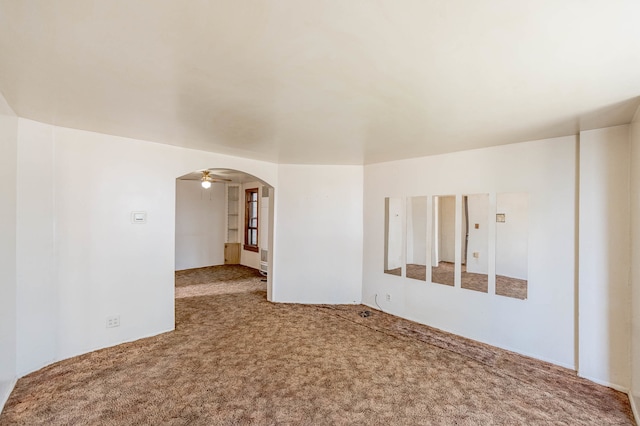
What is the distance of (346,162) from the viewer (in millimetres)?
4648

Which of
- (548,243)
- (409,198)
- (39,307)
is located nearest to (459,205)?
(409,198)

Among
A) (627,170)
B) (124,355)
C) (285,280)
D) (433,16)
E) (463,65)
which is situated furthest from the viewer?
(285,280)

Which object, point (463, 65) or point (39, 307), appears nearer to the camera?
point (463, 65)

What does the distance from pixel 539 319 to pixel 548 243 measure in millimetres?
807

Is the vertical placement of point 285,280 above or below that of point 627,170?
below

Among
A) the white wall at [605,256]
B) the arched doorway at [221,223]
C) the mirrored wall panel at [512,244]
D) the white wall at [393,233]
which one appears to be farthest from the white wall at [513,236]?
the arched doorway at [221,223]

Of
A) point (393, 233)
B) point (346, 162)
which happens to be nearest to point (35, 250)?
point (346, 162)

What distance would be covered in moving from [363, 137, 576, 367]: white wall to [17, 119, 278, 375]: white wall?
10.7 feet

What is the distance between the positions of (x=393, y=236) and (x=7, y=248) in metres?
4.22

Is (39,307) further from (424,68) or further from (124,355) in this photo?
(424,68)

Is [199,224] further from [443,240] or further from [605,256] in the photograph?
[605,256]

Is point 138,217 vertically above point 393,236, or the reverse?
point 138,217

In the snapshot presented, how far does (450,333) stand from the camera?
12.2ft

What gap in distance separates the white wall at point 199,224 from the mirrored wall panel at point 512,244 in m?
6.98
